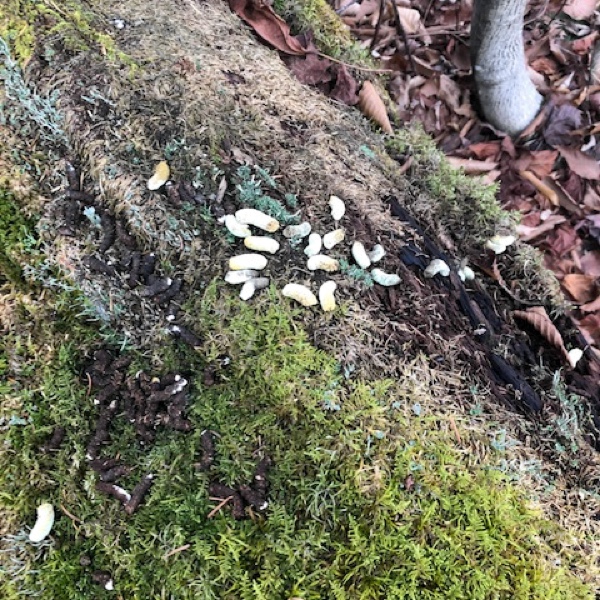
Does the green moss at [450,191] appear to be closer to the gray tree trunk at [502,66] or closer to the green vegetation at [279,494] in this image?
the gray tree trunk at [502,66]

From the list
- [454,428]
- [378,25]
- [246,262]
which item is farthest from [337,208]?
[378,25]

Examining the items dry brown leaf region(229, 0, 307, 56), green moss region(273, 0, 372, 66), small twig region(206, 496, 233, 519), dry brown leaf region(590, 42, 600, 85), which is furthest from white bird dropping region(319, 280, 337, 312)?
dry brown leaf region(590, 42, 600, 85)

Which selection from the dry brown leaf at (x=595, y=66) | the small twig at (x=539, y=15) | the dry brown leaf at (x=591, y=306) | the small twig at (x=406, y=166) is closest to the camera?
the small twig at (x=406, y=166)

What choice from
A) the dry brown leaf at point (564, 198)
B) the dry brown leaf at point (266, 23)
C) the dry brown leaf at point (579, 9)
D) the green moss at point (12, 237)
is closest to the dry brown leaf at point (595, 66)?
the dry brown leaf at point (579, 9)

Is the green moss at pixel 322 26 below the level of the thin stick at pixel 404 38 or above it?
above

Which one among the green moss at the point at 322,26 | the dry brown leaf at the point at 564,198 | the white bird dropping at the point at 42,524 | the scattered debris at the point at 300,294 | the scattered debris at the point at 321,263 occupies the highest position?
the green moss at the point at 322,26

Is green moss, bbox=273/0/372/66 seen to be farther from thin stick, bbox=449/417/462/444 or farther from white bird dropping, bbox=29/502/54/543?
white bird dropping, bbox=29/502/54/543
